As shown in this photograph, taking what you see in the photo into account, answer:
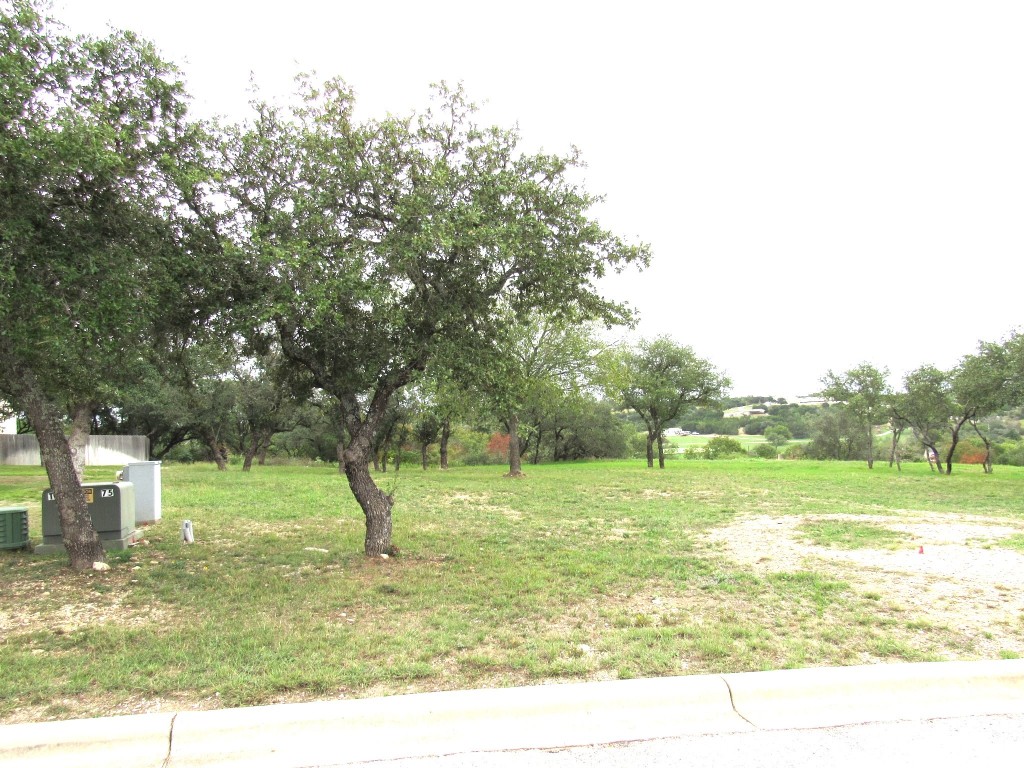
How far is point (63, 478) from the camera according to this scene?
7.24 meters

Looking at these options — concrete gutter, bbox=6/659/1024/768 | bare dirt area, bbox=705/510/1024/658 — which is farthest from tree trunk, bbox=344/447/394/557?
concrete gutter, bbox=6/659/1024/768

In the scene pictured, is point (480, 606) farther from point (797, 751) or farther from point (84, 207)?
point (84, 207)

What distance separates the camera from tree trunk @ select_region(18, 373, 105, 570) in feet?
23.1

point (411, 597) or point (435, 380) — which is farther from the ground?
point (435, 380)

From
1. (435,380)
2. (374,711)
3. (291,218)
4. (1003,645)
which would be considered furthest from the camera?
(435,380)

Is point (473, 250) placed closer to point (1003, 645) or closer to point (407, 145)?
point (407, 145)

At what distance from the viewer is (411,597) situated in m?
6.23

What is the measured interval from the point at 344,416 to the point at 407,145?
3.47 metres

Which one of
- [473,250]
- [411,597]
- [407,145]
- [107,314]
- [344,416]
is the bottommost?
[411,597]

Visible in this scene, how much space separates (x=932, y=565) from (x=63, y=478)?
33.8 ft

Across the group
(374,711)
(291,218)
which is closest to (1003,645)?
(374,711)

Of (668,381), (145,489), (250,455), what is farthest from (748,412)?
(145,489)

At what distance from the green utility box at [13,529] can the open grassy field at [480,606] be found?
0.63 m

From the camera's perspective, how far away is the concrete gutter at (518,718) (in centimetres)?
311
